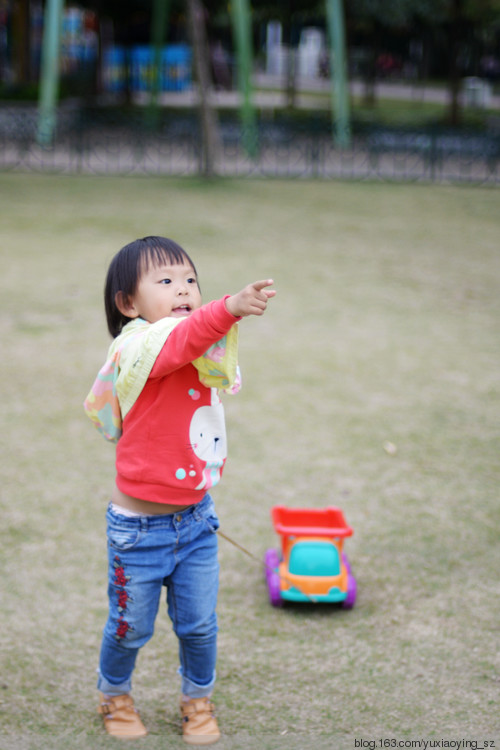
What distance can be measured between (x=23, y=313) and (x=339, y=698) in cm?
484

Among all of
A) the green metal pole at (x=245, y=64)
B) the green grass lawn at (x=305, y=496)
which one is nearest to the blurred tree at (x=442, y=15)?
the green metal pole at (x=245, y=64)

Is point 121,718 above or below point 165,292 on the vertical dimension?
below

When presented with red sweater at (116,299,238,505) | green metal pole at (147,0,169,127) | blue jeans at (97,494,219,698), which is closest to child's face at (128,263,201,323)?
red sweater at (116,299,238,505)

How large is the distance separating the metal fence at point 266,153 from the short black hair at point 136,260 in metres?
13.2

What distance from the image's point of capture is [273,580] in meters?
3.18

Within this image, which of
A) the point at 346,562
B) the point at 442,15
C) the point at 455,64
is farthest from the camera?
the point at 442,15

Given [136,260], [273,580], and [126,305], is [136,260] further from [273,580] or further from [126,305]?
[273,580]

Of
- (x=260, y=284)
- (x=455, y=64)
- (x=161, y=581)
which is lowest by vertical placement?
(x=161, y=581)

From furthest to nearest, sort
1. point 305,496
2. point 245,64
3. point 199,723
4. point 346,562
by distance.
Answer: point 245,64 → point 305,496 → point 346,562 → point 199,723

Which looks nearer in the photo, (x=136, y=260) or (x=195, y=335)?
(x=195, y=335)

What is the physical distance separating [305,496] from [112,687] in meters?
1.72

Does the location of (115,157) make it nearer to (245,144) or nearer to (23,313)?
(245,144)

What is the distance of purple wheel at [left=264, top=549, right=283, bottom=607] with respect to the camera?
313cm

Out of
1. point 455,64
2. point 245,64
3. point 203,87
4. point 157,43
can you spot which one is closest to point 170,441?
point 203,87
